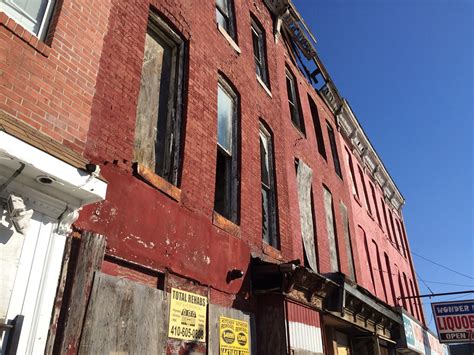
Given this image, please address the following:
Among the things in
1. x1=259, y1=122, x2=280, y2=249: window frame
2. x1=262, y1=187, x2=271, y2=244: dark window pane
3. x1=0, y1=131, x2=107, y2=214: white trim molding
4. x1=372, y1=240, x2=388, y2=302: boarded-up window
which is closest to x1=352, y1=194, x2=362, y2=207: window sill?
x1=372, y1=240, x2=388, y2=302: boarded-up window

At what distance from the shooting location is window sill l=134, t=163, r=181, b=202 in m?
5.25

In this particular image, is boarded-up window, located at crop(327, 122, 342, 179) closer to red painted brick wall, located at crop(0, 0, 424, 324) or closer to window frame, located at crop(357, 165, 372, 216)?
window frame, located at crop(357, 165, 372, 216)

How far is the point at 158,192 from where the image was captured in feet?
18.0

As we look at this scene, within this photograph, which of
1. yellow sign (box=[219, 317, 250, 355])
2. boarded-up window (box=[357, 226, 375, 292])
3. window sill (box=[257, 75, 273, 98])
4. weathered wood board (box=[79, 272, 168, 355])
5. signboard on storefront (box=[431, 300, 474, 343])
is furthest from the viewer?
signboard on storefront (box=[431, 300, 474, 343])

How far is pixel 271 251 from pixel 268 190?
5.02 ft

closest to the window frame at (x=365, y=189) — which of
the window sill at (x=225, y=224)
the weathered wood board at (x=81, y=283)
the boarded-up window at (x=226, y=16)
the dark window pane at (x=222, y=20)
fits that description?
the boarded-up window at (x=226, y=16)

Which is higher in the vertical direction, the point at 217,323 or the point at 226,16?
the point at 226,16

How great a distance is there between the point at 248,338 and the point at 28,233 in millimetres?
3968

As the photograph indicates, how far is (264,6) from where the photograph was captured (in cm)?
1234

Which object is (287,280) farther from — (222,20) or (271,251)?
(222,20)

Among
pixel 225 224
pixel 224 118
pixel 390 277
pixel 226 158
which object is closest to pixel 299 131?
pixel 224 118

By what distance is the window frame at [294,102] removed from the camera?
523 inches

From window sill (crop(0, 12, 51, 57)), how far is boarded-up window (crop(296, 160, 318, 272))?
7597 mm

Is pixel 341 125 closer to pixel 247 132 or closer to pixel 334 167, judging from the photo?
pixel 334 167
